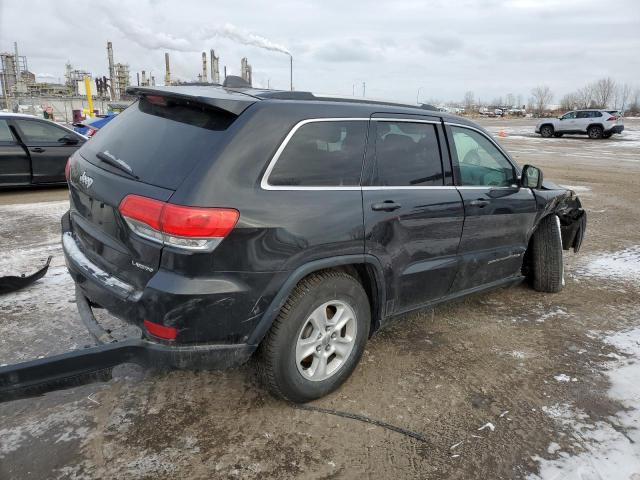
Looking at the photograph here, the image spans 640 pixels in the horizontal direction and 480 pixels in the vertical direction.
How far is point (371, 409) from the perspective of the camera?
2.93m

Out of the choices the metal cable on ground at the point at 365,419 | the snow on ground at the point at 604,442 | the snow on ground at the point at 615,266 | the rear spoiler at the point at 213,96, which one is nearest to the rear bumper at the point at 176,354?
the metal cable on ground at the point at 365,419

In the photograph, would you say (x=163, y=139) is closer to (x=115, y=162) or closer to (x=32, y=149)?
(x=115, y=162)

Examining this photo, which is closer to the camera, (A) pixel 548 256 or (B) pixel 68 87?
(A) pixel 548 256

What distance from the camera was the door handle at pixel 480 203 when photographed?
3.66 m

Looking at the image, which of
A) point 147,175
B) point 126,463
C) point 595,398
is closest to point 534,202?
point 595,398

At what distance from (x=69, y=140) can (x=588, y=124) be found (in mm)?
28600

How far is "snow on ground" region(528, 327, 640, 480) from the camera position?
8.07ft

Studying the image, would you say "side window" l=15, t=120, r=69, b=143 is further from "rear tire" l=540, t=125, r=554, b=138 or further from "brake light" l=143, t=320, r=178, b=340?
"rear tire" l=540, t=125, r=554, b=138

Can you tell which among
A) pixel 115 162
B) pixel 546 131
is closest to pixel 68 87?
pixel 546 131

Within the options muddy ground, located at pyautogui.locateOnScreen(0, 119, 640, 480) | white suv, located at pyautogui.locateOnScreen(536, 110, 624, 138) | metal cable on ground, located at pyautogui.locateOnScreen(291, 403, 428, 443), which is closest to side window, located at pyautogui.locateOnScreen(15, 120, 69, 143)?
muddy ground, located at pyautogui.locateOnScreen(0, 119, 640, 480)

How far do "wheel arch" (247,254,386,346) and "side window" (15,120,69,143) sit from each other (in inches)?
331

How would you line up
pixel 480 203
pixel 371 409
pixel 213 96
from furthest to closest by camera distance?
pixel 480 203 < pixel 371 409 < pixel 213 96

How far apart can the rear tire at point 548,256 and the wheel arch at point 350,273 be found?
2.24 meters

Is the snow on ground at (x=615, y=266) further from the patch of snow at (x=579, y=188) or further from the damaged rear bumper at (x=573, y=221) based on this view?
the patch of snow at (x=579, y=188)
